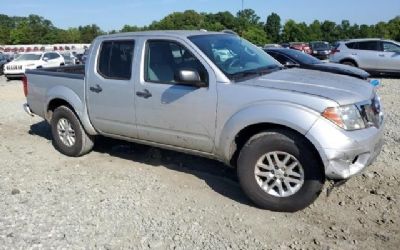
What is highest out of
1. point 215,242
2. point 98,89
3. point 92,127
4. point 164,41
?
point 164,41

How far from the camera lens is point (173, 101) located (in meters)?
5.09

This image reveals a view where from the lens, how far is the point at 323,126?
161 inches

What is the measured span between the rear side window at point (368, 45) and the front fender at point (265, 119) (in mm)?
15330

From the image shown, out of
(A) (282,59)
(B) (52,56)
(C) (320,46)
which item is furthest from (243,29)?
(A) (282,59)

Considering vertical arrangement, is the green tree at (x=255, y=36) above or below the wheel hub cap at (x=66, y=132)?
above

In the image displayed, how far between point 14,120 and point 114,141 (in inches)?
146

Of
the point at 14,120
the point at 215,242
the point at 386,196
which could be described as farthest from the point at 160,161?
the point at 14,120

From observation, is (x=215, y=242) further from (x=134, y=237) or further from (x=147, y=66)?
(x=147, y=66)

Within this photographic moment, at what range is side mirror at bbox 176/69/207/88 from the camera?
15.4 ft

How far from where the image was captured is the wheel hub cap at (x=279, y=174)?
4.38m

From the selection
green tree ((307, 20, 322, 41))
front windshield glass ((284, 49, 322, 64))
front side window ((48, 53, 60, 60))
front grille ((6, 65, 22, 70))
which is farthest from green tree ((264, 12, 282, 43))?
front windshield glass ((284, 49, 322, 64))

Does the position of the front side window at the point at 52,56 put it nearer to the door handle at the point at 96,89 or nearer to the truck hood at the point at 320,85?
the door handle at the point at 96,89

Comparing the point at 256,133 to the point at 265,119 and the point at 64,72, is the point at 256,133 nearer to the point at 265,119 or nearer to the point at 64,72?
the point at 265,119

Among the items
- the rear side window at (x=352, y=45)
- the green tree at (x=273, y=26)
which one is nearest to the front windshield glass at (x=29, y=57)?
the rear side window at (x=352, y=45)
